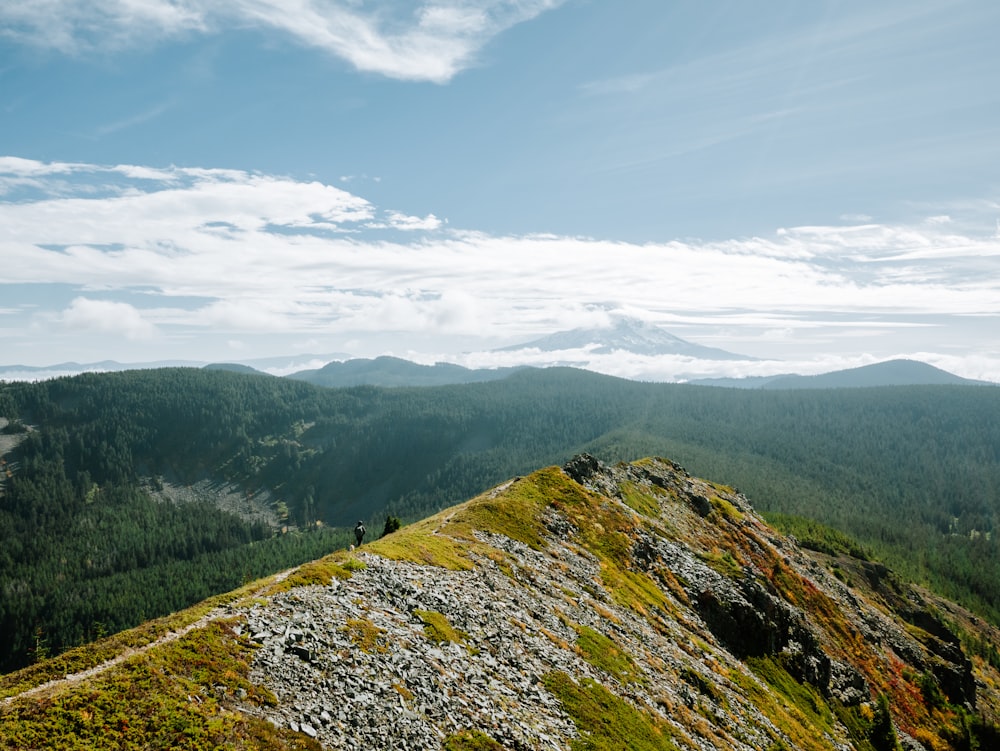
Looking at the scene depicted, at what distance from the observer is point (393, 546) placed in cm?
4638

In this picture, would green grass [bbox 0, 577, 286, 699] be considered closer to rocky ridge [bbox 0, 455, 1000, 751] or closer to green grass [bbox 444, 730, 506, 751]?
rocky ridge [bbox 0, 455, 1000, 751]

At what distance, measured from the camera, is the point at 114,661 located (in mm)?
22781

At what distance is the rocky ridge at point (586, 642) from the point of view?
25922 millimetres

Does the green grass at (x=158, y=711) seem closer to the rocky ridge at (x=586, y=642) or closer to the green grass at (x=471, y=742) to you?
the rocky ridge at (x=586, y=642)

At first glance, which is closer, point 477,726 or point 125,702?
point 125,702

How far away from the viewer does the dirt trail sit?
66.1 ft

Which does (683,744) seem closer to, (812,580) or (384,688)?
(384,688)

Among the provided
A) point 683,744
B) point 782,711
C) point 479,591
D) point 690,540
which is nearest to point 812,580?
point 690,540

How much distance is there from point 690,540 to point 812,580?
3780 centimetres

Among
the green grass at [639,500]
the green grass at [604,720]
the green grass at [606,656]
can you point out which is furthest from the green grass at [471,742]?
the green grass at [639,500]

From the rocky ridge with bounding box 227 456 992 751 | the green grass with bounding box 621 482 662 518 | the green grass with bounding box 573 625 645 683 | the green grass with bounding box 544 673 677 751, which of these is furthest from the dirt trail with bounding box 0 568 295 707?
the green grass with bounding box 621 482 662 518

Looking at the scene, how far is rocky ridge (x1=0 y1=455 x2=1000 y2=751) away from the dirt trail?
1.14m

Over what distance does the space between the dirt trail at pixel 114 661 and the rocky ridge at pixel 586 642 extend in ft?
3.74

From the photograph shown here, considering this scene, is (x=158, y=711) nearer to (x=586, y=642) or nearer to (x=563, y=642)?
(x=563, y=642)
